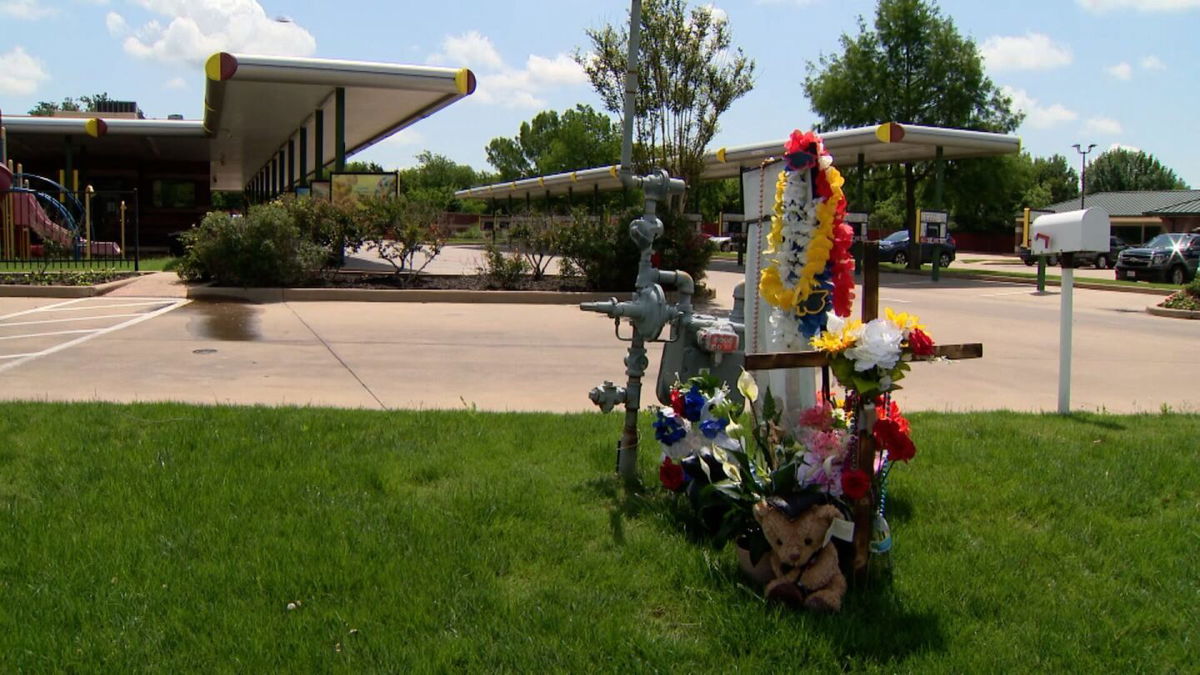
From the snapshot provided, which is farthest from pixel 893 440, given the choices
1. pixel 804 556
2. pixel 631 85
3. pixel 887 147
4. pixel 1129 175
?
pixel 1129 175

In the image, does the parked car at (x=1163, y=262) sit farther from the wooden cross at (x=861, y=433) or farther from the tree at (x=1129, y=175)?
the tree at (x=1129, y=175)

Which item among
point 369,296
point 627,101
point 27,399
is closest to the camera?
point 627,101

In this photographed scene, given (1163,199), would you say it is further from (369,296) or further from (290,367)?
(290,367)

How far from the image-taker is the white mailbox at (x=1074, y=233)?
6.33 m

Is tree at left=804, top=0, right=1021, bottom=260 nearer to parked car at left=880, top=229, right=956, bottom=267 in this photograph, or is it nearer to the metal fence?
parked car at left=880, top=229, right=956, bottom=267

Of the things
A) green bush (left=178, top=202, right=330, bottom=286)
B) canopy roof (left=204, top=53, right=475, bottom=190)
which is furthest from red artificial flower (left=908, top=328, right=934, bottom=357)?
canopy roof (left=204, top=53, right=475, bottom=190)

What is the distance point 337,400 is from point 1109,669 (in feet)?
17.8

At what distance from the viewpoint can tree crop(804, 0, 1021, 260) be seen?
122 ft

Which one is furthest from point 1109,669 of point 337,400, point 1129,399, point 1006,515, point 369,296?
point 369,296

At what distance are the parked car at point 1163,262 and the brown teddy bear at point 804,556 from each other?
29.5 metres

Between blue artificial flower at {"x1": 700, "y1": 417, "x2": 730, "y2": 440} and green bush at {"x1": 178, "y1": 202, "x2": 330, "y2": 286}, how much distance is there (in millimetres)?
12445

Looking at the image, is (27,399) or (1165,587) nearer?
(1165,587)

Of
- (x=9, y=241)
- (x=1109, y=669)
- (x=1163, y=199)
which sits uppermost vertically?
(x=1163, y=199)

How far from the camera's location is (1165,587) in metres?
3.66
